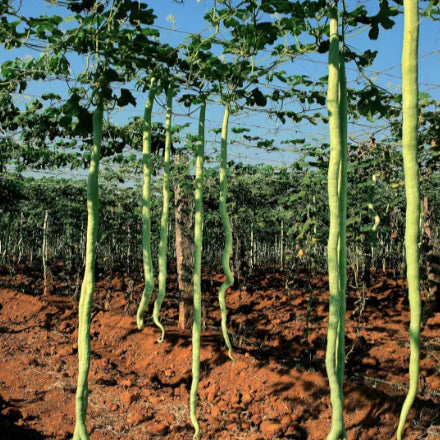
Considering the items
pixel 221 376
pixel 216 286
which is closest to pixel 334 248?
pixel 221 376

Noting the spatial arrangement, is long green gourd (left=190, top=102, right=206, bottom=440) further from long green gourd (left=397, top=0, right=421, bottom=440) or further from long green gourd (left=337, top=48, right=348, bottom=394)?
long green gourd (left=397, top=0, right=421, bottom=440)

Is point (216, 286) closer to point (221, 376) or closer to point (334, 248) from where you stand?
point (221, 376)

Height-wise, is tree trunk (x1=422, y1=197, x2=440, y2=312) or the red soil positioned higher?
tree trunk (x1=422, y1=197, x2=440, y2=312)

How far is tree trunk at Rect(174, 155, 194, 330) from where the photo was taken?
9258 millimetres

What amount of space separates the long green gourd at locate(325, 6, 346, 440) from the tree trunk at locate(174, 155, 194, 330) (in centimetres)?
Result: 727

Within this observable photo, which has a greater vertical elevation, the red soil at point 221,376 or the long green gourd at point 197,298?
the long green gourd at point 197,298

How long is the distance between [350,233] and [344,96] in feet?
27.2

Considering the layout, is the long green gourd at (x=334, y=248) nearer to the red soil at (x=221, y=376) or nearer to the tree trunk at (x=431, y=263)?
the red soil at (x=221, y=376)

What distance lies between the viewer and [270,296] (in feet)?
41.8

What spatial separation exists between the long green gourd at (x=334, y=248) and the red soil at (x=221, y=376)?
3518mm

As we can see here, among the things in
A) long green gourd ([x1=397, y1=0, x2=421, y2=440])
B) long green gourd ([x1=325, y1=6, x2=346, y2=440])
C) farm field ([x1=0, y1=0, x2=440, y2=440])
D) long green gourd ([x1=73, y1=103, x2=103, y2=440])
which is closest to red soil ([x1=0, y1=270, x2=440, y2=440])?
farm field ([x1=0, y1=0, x2=440, y2=440])

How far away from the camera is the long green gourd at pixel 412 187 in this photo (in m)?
1.54

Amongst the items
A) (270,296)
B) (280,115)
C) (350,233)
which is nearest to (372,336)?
(350,233)

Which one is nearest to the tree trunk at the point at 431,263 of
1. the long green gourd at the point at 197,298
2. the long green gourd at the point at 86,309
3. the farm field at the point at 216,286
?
the farm field at the point at 216,286
